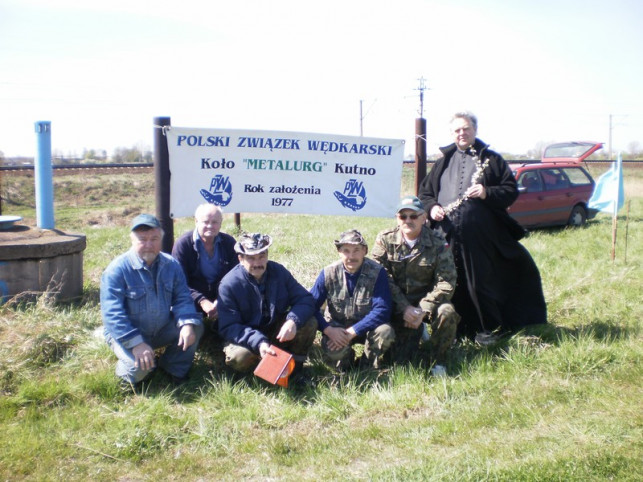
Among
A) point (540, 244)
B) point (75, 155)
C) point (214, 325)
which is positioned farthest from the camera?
point (75, 155)

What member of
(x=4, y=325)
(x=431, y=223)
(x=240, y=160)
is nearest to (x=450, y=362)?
(x=431, y=223)

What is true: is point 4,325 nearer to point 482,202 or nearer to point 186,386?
point 186,386

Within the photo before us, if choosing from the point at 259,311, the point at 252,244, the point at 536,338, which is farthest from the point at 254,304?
the point at 536,338

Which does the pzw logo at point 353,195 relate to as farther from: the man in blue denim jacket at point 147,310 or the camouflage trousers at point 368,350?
the man in blue denim jacket at point 147,310

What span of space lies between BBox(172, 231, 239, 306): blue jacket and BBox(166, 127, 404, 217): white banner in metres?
0.54

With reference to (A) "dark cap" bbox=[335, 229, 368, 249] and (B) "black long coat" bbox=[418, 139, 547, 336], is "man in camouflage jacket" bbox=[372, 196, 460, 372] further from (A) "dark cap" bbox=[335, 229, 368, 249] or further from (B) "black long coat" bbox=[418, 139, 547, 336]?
(A) "dark cap" bbox=[335, 229, 368, 249]

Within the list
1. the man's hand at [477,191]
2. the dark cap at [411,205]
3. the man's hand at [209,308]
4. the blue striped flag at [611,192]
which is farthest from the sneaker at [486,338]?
the blue striped flag at [611,192]

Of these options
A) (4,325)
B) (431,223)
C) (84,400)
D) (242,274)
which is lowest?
(84,400)

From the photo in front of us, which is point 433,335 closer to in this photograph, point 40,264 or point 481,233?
point 481,233

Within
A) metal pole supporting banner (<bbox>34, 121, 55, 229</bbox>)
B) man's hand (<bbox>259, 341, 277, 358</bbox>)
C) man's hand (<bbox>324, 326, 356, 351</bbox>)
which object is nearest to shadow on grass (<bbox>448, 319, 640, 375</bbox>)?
man's hand (<bbox>324, 326, 356, 351</bbox>)

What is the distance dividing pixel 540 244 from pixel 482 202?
5.58 metres

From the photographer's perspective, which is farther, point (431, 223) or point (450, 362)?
point (431, 223)

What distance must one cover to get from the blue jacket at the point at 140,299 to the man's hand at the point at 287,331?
0.61 m

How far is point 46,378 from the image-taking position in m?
4.14
